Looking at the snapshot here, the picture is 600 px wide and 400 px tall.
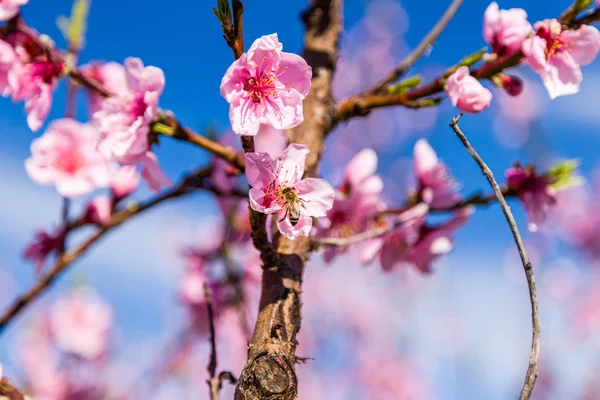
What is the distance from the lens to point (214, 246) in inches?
121

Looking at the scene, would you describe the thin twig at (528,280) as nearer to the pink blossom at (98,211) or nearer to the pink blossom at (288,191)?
the pink blossom at (288,191)

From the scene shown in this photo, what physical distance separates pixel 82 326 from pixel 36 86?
14.3 feet

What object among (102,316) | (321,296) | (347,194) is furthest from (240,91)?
(321,296)

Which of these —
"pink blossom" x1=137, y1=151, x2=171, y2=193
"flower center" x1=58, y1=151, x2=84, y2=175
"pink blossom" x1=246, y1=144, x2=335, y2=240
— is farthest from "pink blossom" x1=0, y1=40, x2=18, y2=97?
"pink blossom" x1=246, y1=144, x2=335, y2=240

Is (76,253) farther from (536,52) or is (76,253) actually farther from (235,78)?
(536,52)

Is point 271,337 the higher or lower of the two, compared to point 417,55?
lower

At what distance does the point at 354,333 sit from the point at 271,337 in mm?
10764

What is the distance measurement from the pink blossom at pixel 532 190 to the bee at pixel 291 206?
0.95m

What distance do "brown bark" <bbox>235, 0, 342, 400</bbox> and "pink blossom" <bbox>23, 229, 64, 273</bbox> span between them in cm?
124

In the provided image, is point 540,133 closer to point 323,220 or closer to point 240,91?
point 323,220

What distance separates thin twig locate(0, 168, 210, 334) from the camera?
1.83m

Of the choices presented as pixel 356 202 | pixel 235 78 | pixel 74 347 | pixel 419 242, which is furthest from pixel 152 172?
pixel 74 347

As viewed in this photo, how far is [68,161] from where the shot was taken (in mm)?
2219

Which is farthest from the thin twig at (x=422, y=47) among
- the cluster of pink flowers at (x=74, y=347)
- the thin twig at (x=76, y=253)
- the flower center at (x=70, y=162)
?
the cluster of pink flowers at (x=74, y=347)
